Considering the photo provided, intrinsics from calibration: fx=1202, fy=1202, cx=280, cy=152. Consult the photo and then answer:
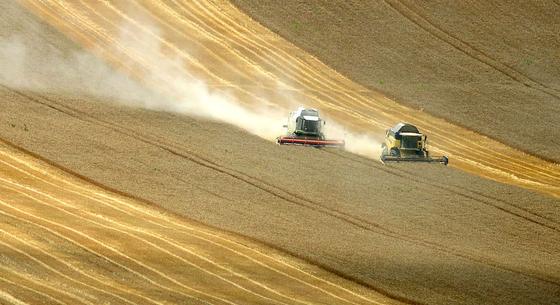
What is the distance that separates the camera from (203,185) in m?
52.2

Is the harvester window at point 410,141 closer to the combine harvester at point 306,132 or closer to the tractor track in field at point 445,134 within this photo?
the combine harvester at point 306,132

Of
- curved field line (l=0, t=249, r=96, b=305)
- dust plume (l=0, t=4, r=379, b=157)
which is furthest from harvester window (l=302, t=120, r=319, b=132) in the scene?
curved field line (l=0, t=249, r=96, b=305)

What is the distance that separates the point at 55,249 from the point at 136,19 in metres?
39.6

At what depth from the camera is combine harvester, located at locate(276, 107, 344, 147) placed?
5938 centimetres

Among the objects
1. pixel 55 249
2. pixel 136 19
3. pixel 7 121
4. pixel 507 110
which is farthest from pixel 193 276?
pixel 136 19

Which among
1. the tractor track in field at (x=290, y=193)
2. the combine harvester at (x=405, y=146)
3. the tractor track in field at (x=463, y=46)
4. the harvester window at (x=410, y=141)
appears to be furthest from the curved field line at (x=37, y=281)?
the tractor track in field at (x=463, y=46)

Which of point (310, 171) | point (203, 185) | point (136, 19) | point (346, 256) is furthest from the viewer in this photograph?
point (136, 19)

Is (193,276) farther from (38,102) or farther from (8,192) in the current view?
(38,102)

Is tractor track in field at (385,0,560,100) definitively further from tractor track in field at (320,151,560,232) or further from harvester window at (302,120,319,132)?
harvester window at (302,120,319,132)

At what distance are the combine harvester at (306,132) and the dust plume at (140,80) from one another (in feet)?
5.62

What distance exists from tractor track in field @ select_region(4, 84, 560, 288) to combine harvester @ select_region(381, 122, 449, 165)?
4.42 feet

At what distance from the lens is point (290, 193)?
52.6m

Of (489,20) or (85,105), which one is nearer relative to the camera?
(85,105)

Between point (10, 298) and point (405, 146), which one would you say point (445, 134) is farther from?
point (10, 298)
